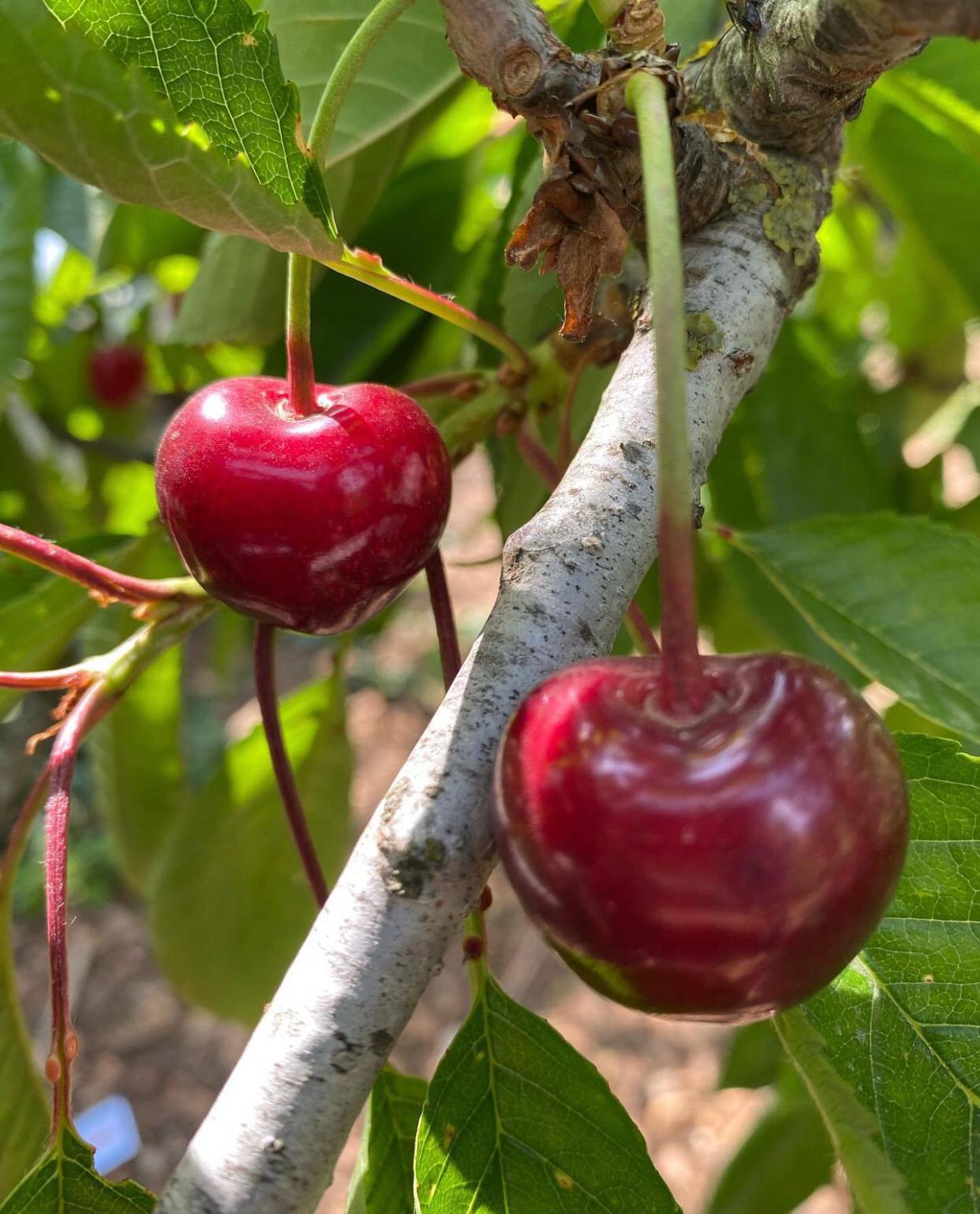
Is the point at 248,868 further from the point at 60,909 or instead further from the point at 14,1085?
the point at 60,909

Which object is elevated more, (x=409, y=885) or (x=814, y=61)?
(x=814, y=61)

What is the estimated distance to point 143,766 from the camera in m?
1.52

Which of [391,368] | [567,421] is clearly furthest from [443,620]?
[391,368]

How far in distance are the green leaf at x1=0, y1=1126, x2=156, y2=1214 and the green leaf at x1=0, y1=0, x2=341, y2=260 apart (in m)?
0.59

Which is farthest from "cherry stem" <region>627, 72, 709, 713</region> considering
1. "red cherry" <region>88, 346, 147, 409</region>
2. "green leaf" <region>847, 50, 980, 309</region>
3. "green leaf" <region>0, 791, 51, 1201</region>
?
"red cherry" <region>88, 346, 147, 409</region>

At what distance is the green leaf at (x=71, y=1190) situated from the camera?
69 centimetres

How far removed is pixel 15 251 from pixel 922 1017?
110 cm

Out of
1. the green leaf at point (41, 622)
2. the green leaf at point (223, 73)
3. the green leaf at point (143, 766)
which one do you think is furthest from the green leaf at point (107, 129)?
the green leaf at point (143, 766)

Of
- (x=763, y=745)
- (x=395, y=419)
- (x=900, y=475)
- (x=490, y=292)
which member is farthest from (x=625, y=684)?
(x=900, y=475)

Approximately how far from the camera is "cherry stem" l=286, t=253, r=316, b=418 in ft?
2.24

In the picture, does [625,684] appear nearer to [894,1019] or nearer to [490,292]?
[894,1019]

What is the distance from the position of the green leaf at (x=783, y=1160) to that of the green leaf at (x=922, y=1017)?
84 centimetres

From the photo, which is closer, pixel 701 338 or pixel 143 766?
pixel 701 338

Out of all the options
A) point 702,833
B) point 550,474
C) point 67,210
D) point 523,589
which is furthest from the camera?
point 67,210
